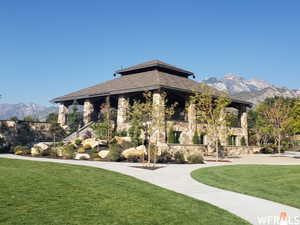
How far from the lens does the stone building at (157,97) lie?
3425 cm

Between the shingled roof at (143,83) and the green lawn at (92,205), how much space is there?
22.8 meters

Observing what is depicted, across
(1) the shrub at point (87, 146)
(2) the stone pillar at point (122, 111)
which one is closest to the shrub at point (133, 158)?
(1) the shrub at point (87, 146)

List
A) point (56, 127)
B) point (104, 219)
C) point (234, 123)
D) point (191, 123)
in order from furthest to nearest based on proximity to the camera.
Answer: point (234, 123) → point (56, 127) → point (191, 123) → point (104, 219)

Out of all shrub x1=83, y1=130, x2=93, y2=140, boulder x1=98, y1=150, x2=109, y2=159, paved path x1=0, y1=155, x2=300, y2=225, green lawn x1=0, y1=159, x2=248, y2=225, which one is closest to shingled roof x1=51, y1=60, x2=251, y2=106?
shrub x1=83, y1=130, x2=93, y2=140

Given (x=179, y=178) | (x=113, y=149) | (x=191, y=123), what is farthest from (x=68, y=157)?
(x=191, y=123)

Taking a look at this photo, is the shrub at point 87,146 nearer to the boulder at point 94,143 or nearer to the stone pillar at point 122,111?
the boulder at point 94,143

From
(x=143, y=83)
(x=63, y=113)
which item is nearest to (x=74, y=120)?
(x=63, y=113)

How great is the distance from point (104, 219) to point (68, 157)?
800 inches

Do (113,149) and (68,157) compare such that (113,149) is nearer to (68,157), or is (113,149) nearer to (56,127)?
(68,157)

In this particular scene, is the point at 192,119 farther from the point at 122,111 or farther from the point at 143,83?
the point at 122,111

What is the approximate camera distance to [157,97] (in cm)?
3284

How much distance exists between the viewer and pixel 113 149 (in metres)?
25.9

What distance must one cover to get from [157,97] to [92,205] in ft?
82.7

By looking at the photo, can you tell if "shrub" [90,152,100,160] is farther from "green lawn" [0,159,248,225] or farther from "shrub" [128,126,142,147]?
"green lawn" [0,159,248,225]
